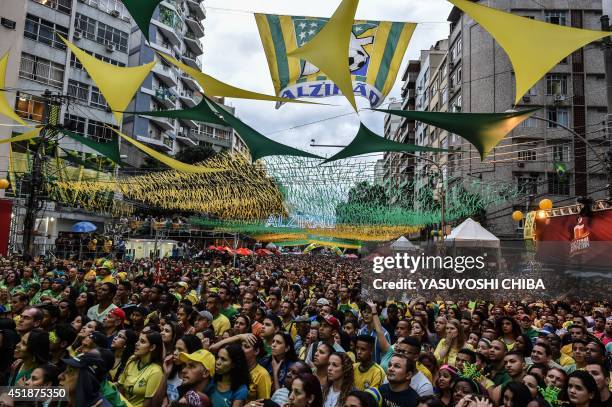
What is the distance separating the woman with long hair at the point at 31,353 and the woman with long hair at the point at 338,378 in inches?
96.0

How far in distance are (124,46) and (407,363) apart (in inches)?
1439

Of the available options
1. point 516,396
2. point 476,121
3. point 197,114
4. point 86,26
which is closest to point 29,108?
point 86,26

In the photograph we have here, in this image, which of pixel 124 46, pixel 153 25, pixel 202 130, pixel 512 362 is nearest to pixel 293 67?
pixel 512 362

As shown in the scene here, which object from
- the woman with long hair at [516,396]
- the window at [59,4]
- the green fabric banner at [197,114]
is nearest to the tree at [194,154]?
the window at [59,4]

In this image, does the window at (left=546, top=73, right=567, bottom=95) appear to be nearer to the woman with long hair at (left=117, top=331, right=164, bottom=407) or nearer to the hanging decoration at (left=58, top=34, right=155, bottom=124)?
the hanging decoration at (left=58, top=34, right=155, bottom=124)

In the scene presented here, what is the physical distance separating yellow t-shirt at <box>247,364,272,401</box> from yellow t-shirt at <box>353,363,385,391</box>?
778 millimetres

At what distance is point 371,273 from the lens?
6453 mm

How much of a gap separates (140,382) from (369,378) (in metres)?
1.98

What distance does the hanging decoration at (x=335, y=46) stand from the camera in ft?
17.6

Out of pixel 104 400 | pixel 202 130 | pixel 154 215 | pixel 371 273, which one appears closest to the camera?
pixel 104 400

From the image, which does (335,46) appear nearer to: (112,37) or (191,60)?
(112,37)

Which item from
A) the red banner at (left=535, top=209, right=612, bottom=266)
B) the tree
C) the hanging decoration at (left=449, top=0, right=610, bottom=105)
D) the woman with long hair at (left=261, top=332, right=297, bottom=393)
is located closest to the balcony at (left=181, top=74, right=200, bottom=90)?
the tree

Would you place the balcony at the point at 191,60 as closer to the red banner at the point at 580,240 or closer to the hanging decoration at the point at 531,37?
the red banner at the point at 580,240

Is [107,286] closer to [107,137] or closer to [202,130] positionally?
[107,137]
